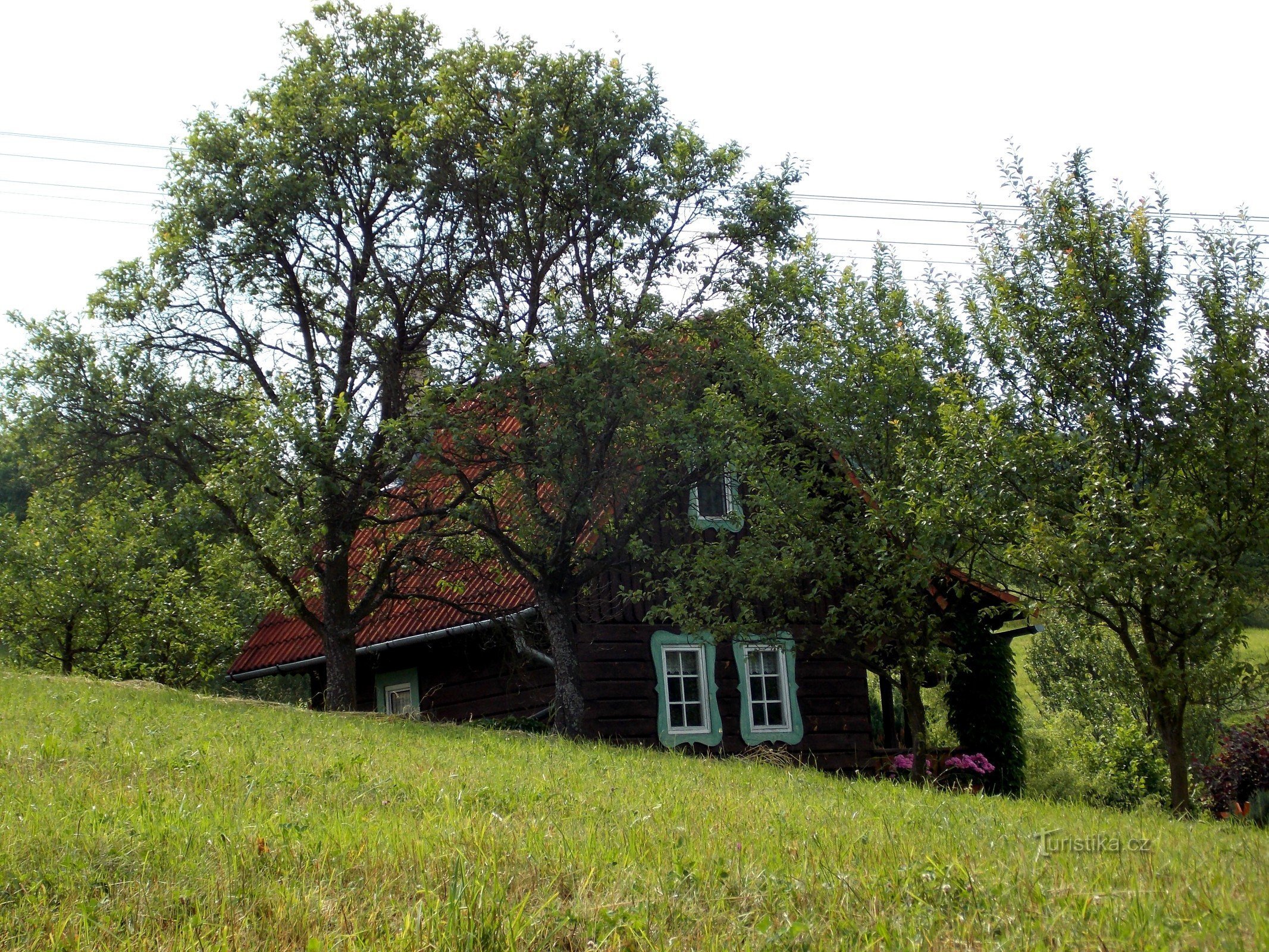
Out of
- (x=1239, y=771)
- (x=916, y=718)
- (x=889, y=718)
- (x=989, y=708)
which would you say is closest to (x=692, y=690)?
(x=916, y=718)

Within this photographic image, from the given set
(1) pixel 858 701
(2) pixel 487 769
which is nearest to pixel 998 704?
(1) pixel 858 701

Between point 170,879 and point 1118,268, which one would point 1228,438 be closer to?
point 1118,268

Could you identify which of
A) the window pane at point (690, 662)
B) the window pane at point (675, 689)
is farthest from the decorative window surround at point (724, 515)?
the window pane at point (675, 689)

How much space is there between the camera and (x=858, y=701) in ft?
62.8

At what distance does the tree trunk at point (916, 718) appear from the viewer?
572 inches

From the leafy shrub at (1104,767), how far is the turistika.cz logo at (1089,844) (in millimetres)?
14407

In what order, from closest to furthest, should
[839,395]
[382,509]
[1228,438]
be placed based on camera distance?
[1228,438] → [839,395] → [382,509]

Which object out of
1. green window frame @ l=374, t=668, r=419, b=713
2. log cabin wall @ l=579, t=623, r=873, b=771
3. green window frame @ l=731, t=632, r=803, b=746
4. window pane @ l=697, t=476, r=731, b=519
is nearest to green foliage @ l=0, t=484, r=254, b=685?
green window frame @ l=374, t=668, r=419, b=713

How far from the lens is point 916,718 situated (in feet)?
48.7

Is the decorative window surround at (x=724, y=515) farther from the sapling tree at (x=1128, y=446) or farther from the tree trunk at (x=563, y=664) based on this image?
the sapling tree at (x=1128, y=446)

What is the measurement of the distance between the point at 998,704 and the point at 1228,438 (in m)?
11.1

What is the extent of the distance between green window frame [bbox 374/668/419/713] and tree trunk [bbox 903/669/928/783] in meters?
9.46

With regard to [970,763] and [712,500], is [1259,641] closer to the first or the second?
[970,763]

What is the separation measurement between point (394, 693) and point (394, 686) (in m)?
0.17
